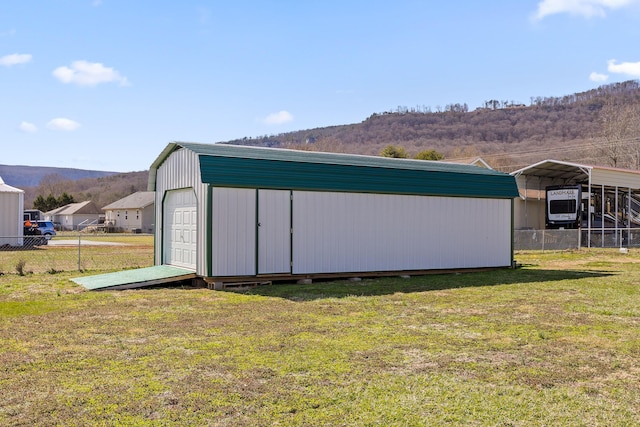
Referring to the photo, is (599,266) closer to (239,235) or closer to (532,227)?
(239,235)

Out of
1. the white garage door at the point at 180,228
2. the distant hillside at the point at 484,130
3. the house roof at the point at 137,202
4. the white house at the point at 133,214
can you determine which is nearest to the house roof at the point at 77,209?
the white house at the point at 133,214

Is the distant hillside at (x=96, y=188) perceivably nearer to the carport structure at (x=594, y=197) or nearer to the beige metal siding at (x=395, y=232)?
the carport structure at (x=594, y=197)

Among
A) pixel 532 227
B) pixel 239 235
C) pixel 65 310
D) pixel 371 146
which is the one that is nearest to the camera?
pixel 65 310

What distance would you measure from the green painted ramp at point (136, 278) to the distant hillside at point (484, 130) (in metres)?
73.3

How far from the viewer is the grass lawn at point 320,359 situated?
4977 mm

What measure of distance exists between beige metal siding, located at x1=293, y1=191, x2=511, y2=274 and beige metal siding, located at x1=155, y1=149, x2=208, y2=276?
225 cm

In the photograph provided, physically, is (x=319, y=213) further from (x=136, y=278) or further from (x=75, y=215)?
(x=75, y=215)

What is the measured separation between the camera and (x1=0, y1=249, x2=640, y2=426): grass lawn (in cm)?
498

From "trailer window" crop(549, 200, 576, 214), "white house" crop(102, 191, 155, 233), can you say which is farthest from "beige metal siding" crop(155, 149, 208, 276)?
"white house" crop(102, 191, 155, 233)

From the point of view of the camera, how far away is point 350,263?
15.7 m

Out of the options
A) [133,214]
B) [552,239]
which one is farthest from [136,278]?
[133,214]

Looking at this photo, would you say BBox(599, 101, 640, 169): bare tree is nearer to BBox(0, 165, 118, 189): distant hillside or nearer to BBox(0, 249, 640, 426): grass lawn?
BBox(0, 249, 640, 426): grass lawn

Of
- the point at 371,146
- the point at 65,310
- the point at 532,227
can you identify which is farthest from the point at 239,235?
the point at 371,146

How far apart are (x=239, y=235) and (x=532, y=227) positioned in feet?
86.6
